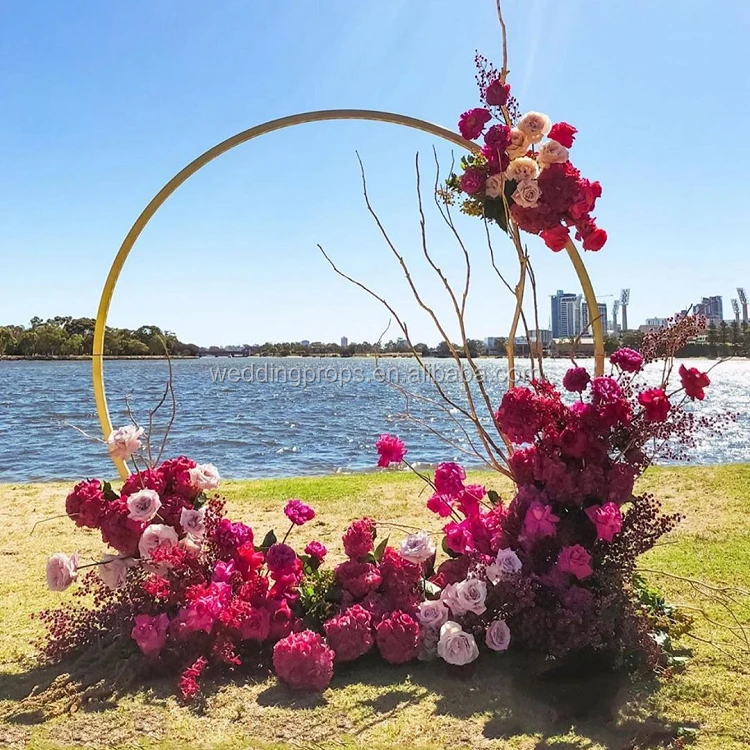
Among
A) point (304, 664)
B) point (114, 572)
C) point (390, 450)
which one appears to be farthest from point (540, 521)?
point (114, 572)

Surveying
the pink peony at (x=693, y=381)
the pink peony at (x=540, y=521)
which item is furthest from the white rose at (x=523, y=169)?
the pink peony at (x=540, y=521)

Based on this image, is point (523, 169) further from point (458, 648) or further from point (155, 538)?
point (155, 538)

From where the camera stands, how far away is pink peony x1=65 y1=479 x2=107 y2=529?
326 cm

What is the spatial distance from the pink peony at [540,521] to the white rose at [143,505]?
5.76ft

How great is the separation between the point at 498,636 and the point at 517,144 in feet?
8.12

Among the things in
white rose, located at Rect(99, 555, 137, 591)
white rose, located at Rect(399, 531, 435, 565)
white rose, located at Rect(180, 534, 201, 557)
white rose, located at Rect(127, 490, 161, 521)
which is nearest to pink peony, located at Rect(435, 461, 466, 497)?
white rose, located at Rect(399, 531, 435, 565)

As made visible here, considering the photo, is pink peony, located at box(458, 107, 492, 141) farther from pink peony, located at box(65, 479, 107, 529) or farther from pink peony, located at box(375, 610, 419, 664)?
pink peony, located at box(65, 479, 107, 529)

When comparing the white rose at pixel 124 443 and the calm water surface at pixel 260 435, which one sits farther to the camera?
the calm water surface at pixel 260 435

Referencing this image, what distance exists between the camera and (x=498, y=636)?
3.09 m

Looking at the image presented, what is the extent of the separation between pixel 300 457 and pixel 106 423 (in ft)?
36.5

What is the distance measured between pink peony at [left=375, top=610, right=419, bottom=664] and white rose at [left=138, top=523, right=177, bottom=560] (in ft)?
3.57

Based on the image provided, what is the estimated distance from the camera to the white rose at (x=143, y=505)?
3172mm

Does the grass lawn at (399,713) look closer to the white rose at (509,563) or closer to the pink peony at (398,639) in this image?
the pink peony at (398,639)

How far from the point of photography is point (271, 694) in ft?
9.39
